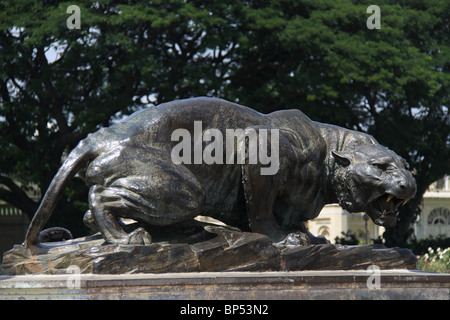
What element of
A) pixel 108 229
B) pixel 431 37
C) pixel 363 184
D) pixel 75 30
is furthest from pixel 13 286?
pixel 431 37

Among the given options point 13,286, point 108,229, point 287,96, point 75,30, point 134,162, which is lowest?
point 13,286

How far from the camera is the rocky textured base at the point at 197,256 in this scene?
6.01 m

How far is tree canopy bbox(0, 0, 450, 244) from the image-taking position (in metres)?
17.2

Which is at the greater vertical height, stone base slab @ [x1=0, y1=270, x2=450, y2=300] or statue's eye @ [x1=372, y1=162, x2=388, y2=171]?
statue's eye @ [x1=372, y1=162, x2=388, y2=171]

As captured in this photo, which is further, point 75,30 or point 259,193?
point 75,30

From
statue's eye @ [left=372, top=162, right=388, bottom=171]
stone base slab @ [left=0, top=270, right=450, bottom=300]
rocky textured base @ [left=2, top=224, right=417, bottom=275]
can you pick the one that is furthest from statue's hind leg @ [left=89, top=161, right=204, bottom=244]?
statue's eye @ [left=372, top=162, right=388, bottom=171]

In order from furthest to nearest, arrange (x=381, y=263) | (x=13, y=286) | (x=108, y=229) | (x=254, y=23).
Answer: (x=254, y=23)
(x=381, y=263)
(x=108, y=229)
(x=13, y=286)

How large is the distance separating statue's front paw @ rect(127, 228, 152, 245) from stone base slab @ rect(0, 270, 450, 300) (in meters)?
0.36

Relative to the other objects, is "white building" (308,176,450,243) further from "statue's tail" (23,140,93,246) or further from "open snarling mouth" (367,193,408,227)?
"statue's tail" (23,140,93,246)

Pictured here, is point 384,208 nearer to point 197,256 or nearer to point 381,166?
point 381,166

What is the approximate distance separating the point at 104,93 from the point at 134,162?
39.9ft

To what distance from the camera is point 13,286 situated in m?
5.75

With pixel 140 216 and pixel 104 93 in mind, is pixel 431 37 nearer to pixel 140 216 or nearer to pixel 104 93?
pixel 104 93

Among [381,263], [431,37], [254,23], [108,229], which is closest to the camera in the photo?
[108,229]
